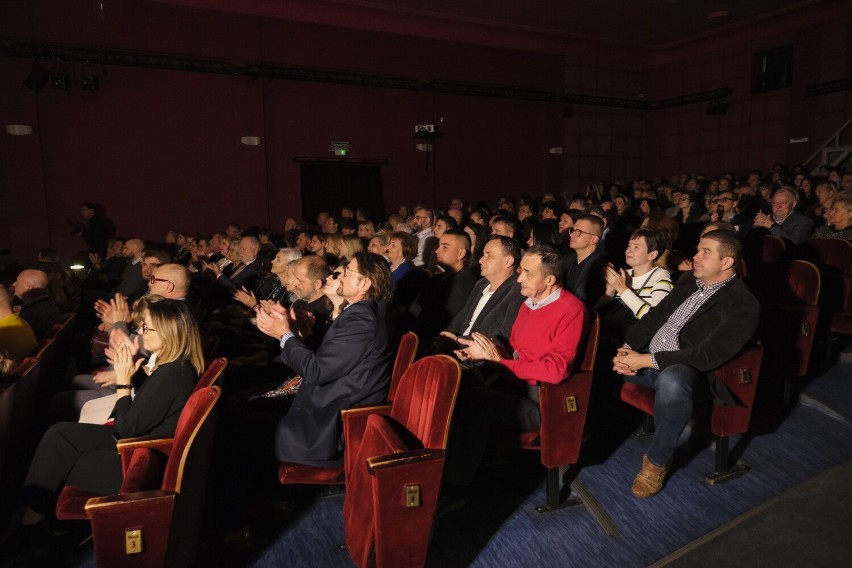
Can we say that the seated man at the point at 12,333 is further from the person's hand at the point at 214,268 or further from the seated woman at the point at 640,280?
the seated woman at the point at 640,280

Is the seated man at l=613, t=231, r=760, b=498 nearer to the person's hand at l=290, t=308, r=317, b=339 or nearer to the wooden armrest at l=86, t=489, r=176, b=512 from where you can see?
the person's hand at l=290, t=308, r=317, b=339

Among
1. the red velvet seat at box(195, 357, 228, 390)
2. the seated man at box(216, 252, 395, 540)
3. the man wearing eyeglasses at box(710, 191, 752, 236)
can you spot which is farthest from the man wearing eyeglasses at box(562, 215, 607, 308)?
the man wearing eyeglasses at box(710, 191, 752, 236)

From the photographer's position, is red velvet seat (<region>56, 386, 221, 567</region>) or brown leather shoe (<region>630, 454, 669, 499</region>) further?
brown leather shoe (<region>630, 454, 669, 499</region>)

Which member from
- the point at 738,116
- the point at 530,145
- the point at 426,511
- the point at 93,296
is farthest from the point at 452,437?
the point at 738,116

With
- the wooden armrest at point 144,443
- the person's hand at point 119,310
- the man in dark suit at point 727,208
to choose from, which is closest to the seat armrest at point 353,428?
the wooden armrest at point 144,443

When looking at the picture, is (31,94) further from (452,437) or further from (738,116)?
(738,116)

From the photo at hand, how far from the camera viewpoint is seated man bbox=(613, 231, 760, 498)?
2371 mm

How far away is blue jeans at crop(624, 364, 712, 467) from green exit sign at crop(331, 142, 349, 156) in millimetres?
8648

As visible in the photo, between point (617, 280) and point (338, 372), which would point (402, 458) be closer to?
point (338, 372)

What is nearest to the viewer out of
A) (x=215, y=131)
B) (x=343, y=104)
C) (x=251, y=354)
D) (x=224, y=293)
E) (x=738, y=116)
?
(x=251, y=354)

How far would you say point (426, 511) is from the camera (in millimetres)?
1721

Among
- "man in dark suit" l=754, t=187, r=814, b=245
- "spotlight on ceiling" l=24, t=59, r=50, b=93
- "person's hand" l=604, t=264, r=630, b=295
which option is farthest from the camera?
"spotlight on ceiling" l=24, t=59, r=50, b=93

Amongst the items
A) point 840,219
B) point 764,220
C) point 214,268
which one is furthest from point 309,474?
point 764,220

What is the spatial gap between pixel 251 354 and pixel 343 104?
7.58 meters
